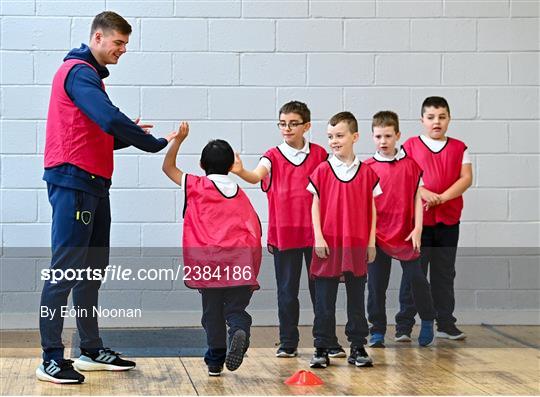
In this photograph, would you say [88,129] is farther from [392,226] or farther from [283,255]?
[392,226]

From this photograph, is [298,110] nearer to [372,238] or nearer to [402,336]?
[372,238]

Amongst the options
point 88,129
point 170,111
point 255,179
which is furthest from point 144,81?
point 88,129

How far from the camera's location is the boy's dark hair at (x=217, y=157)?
17.0 ft

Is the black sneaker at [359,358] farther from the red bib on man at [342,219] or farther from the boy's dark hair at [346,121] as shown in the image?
the boy's dark hair at [346,121]

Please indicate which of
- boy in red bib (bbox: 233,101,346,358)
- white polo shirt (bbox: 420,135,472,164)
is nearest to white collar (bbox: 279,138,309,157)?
boy in red bib (bbox: 233,101,346,358)

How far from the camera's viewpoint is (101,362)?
5.21 meters

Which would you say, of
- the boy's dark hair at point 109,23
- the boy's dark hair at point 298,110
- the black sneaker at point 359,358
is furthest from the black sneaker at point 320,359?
the boy's dark hair at point 109,23

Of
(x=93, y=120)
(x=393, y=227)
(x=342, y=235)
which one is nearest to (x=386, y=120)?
(x=393, y=227)

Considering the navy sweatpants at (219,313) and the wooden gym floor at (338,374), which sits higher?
the navy sweatpants at (219,313)

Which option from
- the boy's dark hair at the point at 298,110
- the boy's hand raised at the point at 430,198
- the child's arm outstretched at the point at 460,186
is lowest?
the boy's hand raised at the point at 430,198

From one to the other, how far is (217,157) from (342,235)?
78 cm

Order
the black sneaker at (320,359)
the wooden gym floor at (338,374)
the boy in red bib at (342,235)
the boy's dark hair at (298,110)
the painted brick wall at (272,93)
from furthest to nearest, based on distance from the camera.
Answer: the painted brick wall at (272,93) → the boy's dark hair at (298,110) → the boy in red bib at (342,235) → the black sneaker at (320,359) → the wooden gym floor at (338,374)

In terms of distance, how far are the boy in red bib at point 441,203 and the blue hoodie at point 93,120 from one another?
6.58ft

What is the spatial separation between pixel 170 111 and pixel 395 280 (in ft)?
6.02
